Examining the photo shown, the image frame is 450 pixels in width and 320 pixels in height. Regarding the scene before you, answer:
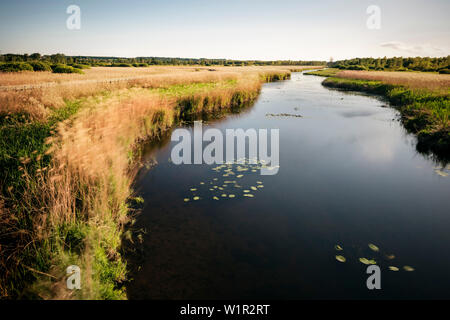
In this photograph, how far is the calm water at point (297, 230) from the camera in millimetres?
3543

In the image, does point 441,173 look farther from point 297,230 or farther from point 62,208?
point 62,208

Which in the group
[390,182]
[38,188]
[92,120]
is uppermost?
[92,120]

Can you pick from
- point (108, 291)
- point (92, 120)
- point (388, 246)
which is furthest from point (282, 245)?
point (92, 120)

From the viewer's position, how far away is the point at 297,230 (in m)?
4.79

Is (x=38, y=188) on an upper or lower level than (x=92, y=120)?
lower

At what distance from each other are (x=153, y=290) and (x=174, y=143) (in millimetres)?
7320

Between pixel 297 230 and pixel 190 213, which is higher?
pixel 190 213

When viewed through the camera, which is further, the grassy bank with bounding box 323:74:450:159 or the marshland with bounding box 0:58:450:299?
the grassy bank with bounding box 323:74:450:159

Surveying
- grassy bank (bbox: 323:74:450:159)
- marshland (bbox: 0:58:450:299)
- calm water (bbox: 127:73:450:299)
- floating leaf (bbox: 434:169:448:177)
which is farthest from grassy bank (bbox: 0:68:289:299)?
grassy bank (bbox: 323:74:450:159)

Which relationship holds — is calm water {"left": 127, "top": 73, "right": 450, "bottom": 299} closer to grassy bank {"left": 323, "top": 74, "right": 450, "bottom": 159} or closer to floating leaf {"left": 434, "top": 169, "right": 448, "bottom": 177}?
floating leaf {"left": 434, "top": 169, "right": 448, "bottom": 177}

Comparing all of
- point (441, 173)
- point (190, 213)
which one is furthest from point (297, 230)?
point (441, 173)

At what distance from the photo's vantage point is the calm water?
3.54 m
